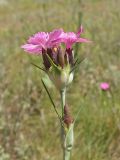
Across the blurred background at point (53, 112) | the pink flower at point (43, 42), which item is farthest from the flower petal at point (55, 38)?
the blurred background at point (53, 112)

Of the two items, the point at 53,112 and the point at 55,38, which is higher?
the point at 55,38

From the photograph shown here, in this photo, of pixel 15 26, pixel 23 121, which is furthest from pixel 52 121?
pixel 15 26

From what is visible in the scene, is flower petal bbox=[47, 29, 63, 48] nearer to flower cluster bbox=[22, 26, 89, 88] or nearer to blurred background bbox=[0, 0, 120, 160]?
flower cluster bbox=[22, 26, 89, 88]

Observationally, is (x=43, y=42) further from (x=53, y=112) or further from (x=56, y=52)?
(x=53, y=112)

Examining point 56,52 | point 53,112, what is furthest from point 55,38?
A: point 53,112

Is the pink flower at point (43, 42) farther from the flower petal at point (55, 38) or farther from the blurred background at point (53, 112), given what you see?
the blurred background at point (53, 112)

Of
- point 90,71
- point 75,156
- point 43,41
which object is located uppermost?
point 43,41

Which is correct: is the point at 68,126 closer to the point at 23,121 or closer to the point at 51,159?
the point at 51,159
